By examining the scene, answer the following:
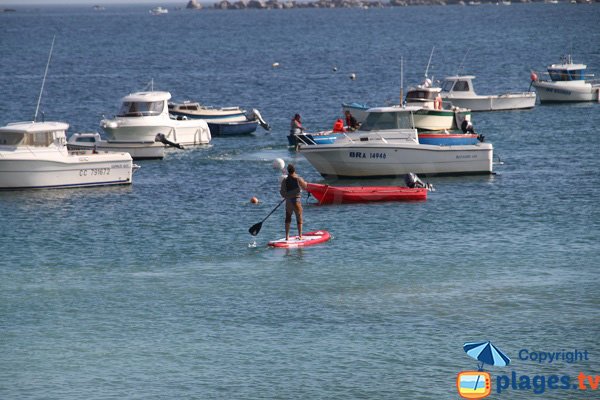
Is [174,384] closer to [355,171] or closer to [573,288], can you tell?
[573,288]

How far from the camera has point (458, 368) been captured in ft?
81.9

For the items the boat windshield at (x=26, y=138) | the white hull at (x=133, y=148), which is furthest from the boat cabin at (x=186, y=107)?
the boat windshield at (x=26, y=138)

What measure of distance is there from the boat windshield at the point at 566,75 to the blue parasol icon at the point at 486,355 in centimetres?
5556

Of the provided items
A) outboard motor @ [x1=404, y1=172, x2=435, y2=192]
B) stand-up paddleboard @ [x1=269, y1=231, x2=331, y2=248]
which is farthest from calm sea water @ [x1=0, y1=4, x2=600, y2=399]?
outboard motor @ [x1=404, y1=172, x2=435, y2=192]

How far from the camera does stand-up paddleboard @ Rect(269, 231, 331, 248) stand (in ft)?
117

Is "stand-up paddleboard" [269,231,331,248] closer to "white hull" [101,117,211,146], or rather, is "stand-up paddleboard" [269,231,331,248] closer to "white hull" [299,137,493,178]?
"white hull" [299,137,493,178]

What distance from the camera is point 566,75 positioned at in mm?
78500

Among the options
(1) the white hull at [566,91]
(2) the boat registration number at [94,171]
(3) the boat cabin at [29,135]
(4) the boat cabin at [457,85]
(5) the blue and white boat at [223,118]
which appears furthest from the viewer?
(1) the white hull at [566,91]

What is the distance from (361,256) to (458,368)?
1007 cm

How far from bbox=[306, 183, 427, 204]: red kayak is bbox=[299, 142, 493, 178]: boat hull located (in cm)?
413

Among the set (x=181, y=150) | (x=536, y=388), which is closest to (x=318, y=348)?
(x=536, y=388)

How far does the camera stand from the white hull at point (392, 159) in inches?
1838

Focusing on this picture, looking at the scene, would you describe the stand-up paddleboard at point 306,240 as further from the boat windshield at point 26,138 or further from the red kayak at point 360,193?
the boat windshield at point 26,138

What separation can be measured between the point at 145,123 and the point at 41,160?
10.8 meters
